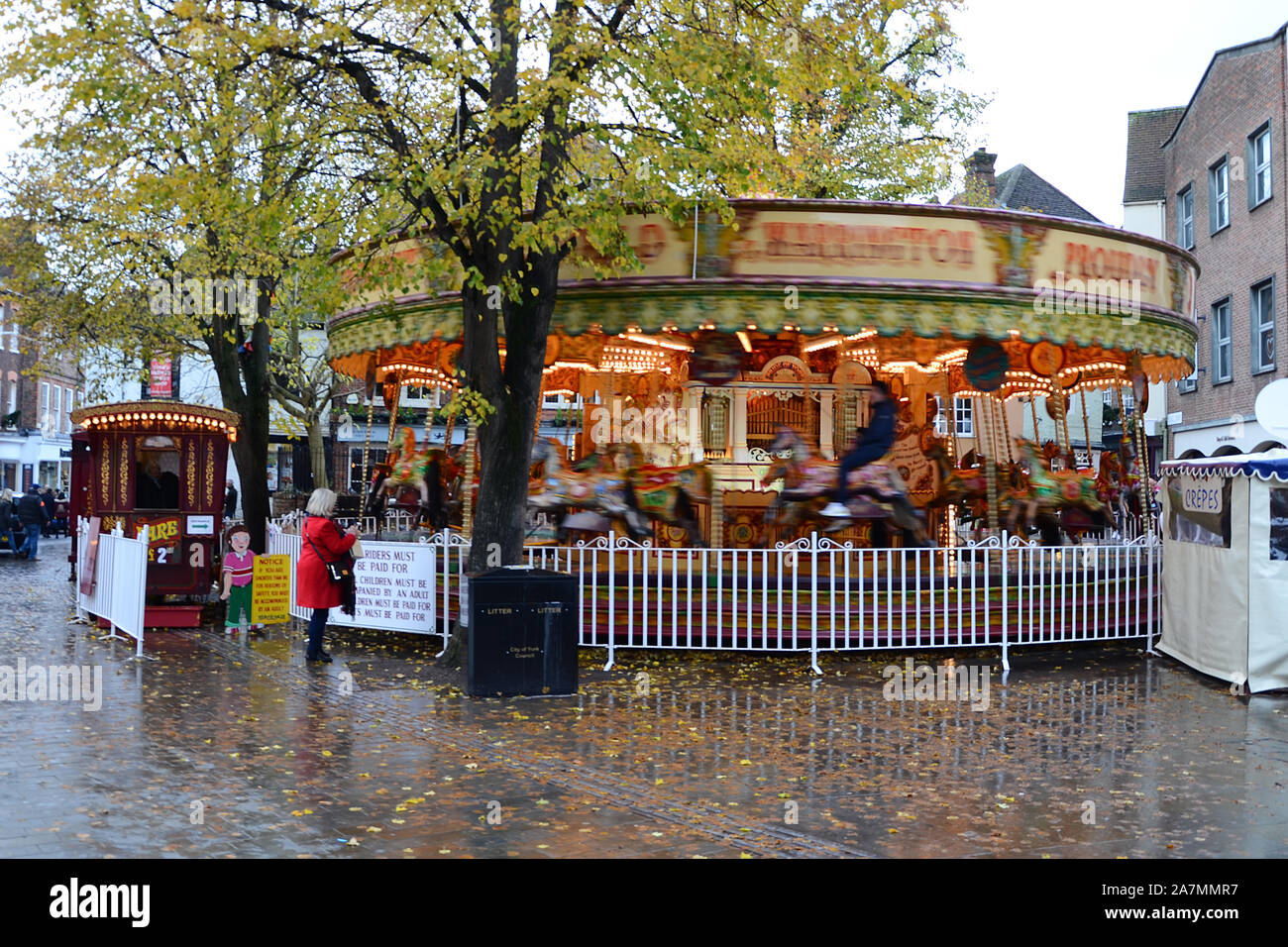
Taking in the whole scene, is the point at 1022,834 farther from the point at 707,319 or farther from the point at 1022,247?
the point at 1022,247

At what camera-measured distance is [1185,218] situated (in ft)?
108

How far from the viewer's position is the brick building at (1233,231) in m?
27.0

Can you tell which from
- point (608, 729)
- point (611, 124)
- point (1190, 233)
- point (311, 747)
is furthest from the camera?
A: point (1190, 233)

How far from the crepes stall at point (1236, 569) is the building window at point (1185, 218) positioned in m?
22.8

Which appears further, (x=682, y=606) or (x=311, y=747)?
(x=682, y=606)

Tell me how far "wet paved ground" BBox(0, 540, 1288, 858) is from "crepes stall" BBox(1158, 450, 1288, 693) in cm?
36

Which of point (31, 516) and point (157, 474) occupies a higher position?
point (157, 474)

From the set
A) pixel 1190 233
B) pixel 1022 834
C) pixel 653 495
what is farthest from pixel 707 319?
pixel 1190 233

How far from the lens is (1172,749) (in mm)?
8492

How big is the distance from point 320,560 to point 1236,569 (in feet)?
28.4

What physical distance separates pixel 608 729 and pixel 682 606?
3626 mm

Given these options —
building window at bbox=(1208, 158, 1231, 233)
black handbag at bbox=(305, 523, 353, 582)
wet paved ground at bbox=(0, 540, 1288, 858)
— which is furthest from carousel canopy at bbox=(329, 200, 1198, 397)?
building window at bbox=(1208, 158, 1231, 233)

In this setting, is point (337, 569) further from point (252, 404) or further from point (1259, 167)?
point (1259, 167)

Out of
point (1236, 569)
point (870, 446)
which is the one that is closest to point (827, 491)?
point (870, 446)
